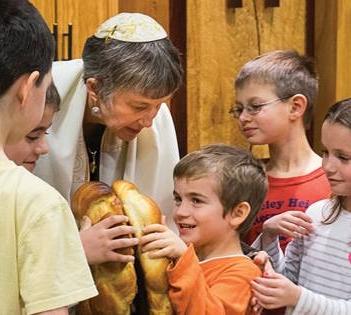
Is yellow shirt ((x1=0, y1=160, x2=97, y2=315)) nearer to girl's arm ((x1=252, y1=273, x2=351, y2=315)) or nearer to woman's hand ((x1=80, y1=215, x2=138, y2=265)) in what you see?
woman's hand ((x1=80, y1=215, x2=138, y2=265))

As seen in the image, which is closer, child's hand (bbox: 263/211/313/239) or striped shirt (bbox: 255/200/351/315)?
striped shirt (bbox: 255/200/351/315)

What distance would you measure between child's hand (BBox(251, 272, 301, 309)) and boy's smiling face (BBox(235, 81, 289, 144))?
1.92ft

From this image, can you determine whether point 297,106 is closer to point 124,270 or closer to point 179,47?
point 179,47

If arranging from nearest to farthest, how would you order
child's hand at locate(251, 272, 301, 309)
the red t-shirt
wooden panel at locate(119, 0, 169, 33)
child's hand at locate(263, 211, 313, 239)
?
child's hand at locate(251, 272, 301, 309)
child's hand at locate(263, 211, 313, 239)
the red t-shirt
wooden panel at locate(119, 0, 169, 33)

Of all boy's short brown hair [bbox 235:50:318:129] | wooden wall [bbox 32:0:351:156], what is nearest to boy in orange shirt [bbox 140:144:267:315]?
boy's short brown hair [bbox 235:50:318:129]

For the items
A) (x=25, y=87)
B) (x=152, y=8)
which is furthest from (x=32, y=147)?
(x=152, y=8)

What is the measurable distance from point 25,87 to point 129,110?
65 cm

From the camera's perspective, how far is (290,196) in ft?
6.39

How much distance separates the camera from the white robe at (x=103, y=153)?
1.72 m

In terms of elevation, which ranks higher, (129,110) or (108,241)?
(129,110)

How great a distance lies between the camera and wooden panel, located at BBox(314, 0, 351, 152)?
Result: 3.06 m

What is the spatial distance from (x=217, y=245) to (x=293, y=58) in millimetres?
750

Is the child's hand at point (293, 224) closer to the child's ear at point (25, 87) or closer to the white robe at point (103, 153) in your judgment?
the white robe at point (103, 153)

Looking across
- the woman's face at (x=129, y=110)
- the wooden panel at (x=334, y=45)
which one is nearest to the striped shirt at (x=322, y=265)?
the woman's face at (x=129, y=110)
